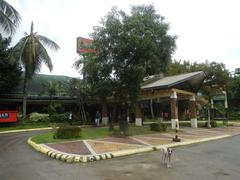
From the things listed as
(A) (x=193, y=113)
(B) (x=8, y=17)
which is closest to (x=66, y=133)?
(B) (x=8, y=17)

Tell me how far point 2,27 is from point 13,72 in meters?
9.46

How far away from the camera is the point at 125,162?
32.6 ft

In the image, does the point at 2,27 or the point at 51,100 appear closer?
the point at 2,27

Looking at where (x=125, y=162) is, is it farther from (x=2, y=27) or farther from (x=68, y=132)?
(x=2, y=27)

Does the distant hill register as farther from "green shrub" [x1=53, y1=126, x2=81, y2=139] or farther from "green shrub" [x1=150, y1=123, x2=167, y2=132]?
"green shrub" [x1=53, y1=126, x2=81, y2=139]

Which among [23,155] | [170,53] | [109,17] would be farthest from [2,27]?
[170,53]

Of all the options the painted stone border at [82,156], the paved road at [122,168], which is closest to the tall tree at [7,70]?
the painted stone border at [82,156]

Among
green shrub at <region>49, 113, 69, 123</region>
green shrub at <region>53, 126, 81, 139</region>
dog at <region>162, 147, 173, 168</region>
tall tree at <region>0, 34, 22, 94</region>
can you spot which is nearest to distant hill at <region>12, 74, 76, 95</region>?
tall tree at <region>0, 34, 22, 94</region>

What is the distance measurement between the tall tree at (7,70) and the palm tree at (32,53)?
3.33 feet

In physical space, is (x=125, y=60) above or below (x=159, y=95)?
above

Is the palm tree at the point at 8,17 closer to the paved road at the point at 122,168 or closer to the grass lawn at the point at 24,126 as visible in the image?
the grass lawn at the point at 24,126

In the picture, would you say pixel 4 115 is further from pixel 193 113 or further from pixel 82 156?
pixel 193 113

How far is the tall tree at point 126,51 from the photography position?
17.5m

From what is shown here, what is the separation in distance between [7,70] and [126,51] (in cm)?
1489
